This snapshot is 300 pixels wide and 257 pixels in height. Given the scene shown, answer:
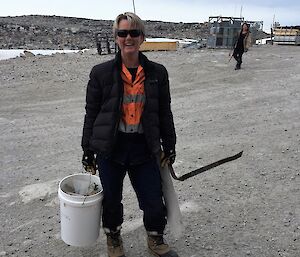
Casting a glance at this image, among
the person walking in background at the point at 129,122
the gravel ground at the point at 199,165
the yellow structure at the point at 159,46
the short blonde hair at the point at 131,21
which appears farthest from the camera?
the yellow structure at the point at 159,46

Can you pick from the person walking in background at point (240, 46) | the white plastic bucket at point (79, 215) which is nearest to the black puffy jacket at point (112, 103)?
the white plastic bucket at point (79, 215)

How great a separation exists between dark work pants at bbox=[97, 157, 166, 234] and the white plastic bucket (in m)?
0.09

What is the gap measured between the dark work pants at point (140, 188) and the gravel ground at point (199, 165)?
508 mm

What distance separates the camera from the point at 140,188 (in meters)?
3.22

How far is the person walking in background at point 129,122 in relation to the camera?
9.75ft

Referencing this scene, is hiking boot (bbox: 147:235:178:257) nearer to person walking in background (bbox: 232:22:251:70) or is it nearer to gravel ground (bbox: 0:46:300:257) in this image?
gravel ground (bbox: 0:46:300:257)

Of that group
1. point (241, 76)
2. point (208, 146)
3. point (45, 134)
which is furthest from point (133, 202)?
point (241, 76)

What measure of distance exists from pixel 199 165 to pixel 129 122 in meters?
2.77

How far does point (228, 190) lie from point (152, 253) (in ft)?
5.44

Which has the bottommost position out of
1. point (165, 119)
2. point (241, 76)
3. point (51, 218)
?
point (241, 76)

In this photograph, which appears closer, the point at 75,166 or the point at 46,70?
the point at 75,166

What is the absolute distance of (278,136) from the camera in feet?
22.3

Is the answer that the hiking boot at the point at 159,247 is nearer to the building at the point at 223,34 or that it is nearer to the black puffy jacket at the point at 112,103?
the black puffy jacket at the point at 112,103

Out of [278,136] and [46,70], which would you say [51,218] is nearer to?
[278,136]
